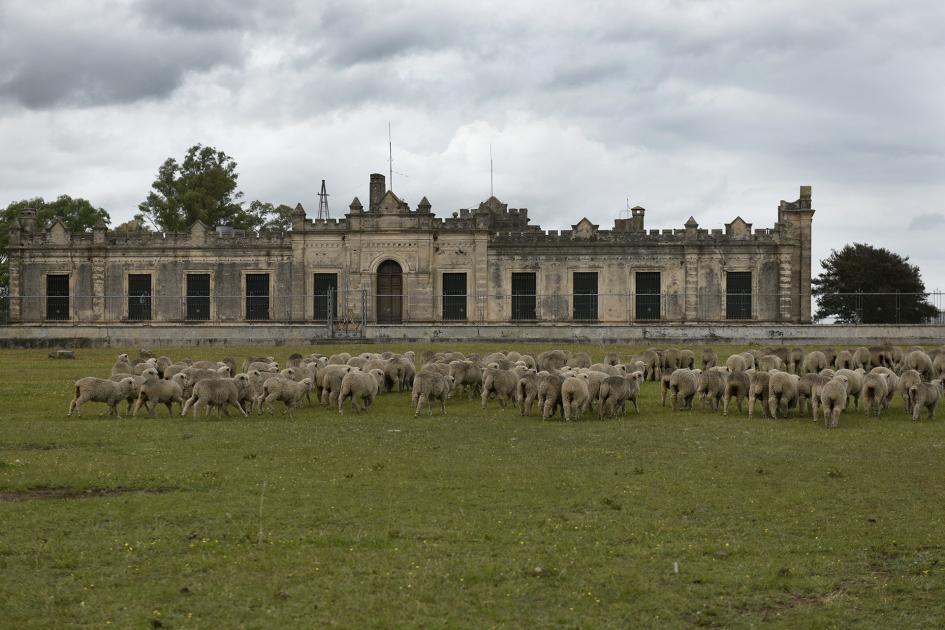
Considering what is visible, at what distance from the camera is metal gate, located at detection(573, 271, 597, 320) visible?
176ft

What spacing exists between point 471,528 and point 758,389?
11.2 m

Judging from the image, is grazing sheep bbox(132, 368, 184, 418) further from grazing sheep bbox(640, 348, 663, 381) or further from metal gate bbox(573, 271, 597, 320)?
metal gate bbox(573, 271, 597, 320)

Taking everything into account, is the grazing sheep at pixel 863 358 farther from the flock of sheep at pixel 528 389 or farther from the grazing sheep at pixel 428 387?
the grazing sheep at pixel 428 387

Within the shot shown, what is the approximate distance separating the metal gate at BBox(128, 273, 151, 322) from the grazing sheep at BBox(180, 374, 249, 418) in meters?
36.6

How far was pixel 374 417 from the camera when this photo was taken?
2041cm

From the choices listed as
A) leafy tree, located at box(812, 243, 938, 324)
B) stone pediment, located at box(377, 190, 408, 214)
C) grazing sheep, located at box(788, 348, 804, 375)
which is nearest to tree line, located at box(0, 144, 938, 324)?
leafy tree, located at box(812, 243, 938, 324)

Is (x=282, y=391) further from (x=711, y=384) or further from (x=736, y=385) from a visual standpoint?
(x=736, y=385)

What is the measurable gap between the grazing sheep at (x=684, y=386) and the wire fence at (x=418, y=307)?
101ft

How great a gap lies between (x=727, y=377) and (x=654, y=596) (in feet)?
42.9

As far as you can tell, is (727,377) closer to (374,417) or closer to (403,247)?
(374,417)

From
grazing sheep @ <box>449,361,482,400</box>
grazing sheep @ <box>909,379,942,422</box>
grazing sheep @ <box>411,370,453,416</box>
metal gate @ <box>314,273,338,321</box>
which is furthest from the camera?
metal gate @ <box>314,273,338,321</box>

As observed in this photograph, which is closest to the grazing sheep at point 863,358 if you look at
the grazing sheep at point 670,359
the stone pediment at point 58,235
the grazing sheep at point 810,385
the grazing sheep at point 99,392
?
the grazing sheep at point 670,359

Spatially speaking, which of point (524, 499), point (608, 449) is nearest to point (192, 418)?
point (608, 449)

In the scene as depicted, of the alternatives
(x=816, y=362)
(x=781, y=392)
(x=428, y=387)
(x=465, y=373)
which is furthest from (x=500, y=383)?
(x=816, y=362)
